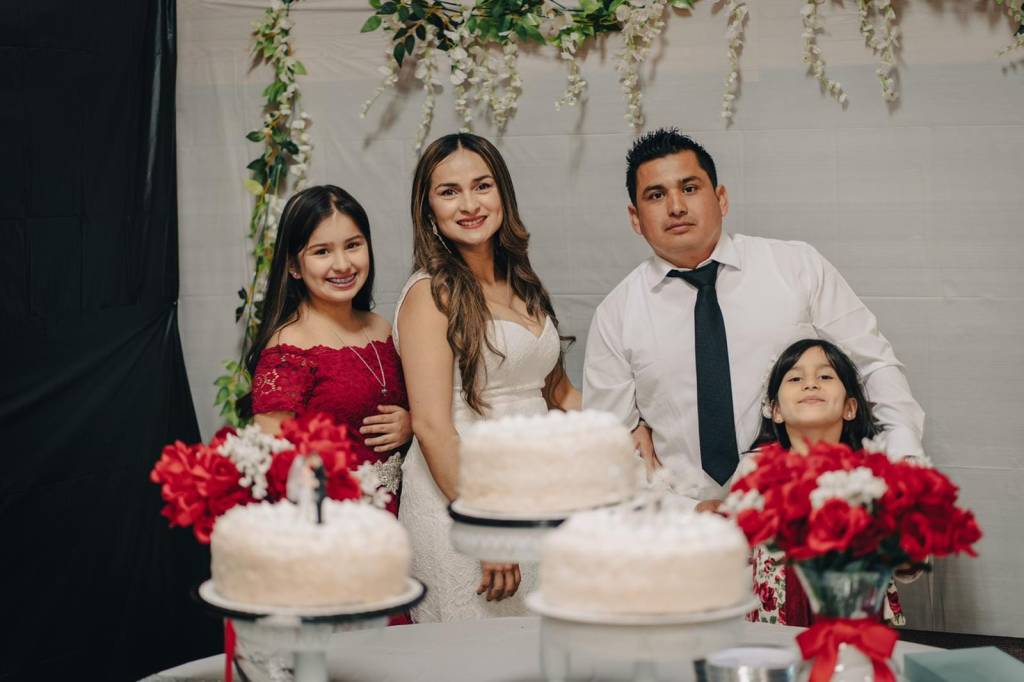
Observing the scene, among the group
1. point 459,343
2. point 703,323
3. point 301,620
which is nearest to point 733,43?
point 703,323

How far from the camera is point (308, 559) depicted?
1622mm

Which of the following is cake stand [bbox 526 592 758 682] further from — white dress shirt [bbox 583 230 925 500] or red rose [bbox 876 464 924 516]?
white dress shirt [bbox 583 230 925 500]

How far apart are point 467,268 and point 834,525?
156 centimetres

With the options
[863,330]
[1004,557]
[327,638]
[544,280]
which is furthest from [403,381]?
[1004,557]

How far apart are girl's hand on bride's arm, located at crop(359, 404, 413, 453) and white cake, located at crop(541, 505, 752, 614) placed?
151 cm

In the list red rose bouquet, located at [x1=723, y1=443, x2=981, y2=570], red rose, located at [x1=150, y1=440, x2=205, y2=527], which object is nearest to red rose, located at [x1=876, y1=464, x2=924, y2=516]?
red rose bouquet, located at [x1=723, y1=443, x2=981, y2=570]

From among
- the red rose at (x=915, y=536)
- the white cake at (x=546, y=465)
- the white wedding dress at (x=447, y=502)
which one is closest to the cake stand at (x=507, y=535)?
the white cake at (x=546, y=465)

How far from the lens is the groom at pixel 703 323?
3.19 metres

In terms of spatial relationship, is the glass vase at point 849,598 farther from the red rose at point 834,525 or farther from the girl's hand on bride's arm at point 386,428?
the girl's hand on bride's arm at point 386,428

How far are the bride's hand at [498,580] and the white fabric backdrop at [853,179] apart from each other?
3.56 ft

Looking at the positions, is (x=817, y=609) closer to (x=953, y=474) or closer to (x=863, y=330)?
(x=863, y=330)

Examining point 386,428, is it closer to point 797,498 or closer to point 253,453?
point 253,453

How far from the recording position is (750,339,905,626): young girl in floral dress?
292 cm

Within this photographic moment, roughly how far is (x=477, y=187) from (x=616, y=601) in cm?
167
